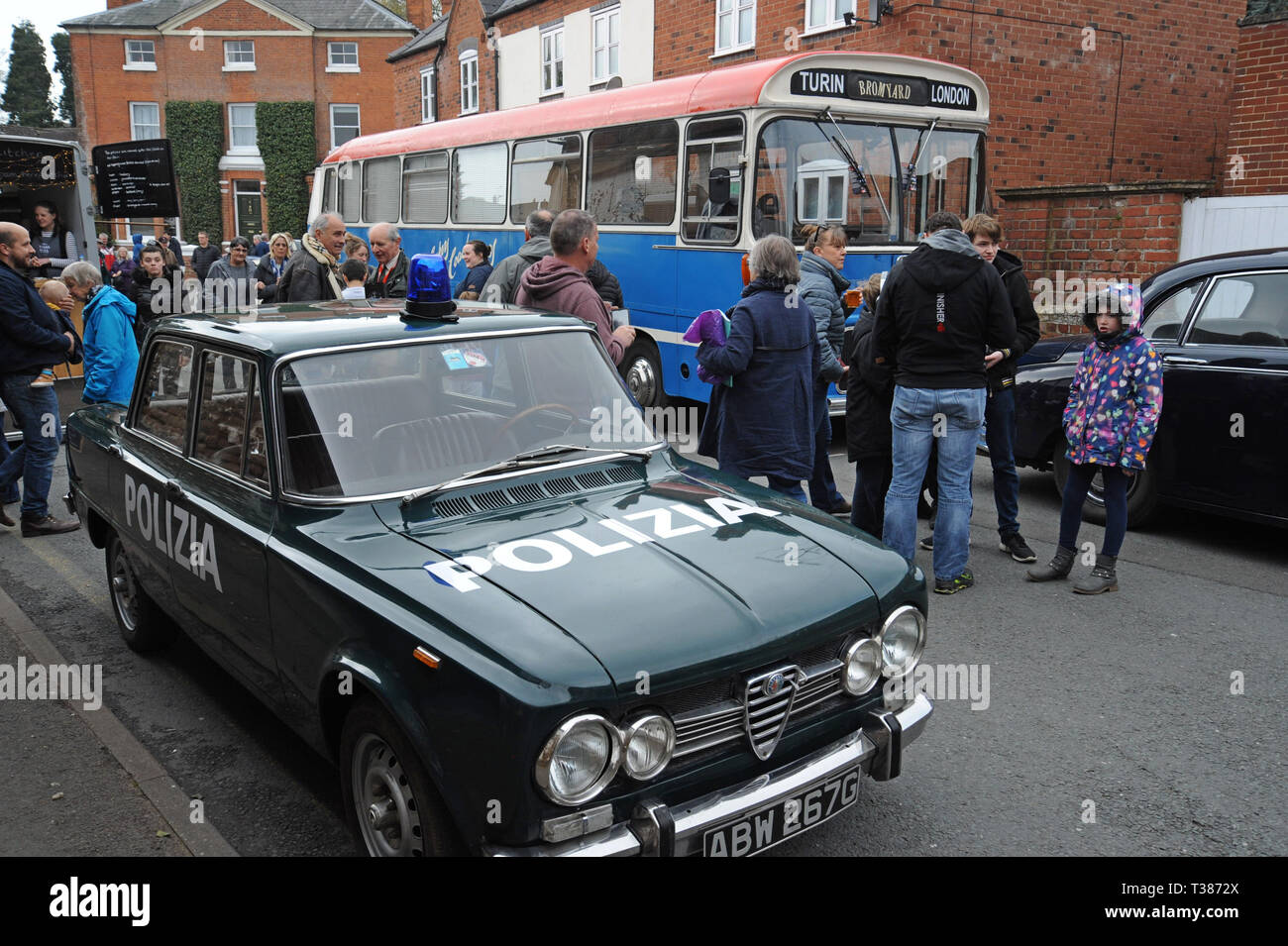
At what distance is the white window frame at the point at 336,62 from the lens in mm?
44719

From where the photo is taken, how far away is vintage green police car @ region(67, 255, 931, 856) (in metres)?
2.69

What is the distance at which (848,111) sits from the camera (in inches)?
378

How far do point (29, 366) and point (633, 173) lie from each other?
6.03 metres

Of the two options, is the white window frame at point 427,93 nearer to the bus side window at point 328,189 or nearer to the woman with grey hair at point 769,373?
the bus side window at point 328,189

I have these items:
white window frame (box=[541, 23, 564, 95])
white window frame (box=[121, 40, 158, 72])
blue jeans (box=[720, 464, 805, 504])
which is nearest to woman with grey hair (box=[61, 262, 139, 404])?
blue jeans (box=[720, 464, 805, 504])

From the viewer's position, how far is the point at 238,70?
44344mm

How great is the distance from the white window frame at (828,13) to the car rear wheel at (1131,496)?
31.8ft

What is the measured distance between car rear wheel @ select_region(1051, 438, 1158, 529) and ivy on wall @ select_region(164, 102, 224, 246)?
139 ft

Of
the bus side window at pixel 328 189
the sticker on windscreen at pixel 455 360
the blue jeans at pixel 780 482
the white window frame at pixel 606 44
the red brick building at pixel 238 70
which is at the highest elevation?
the red brick building at pixel 238 70

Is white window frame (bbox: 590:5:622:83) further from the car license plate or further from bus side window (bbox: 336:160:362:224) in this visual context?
the car license plate

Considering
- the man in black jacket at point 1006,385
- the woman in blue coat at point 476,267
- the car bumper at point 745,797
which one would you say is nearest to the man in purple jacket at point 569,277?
the man in black jacket at point 1006,385

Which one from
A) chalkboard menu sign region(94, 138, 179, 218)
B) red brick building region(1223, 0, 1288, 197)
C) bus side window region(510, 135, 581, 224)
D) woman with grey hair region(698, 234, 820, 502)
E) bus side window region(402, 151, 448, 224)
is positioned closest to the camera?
woman with grey hair region(698, 234, 820, 502)

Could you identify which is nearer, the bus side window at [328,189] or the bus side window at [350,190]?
the bus side window at [350,190]
